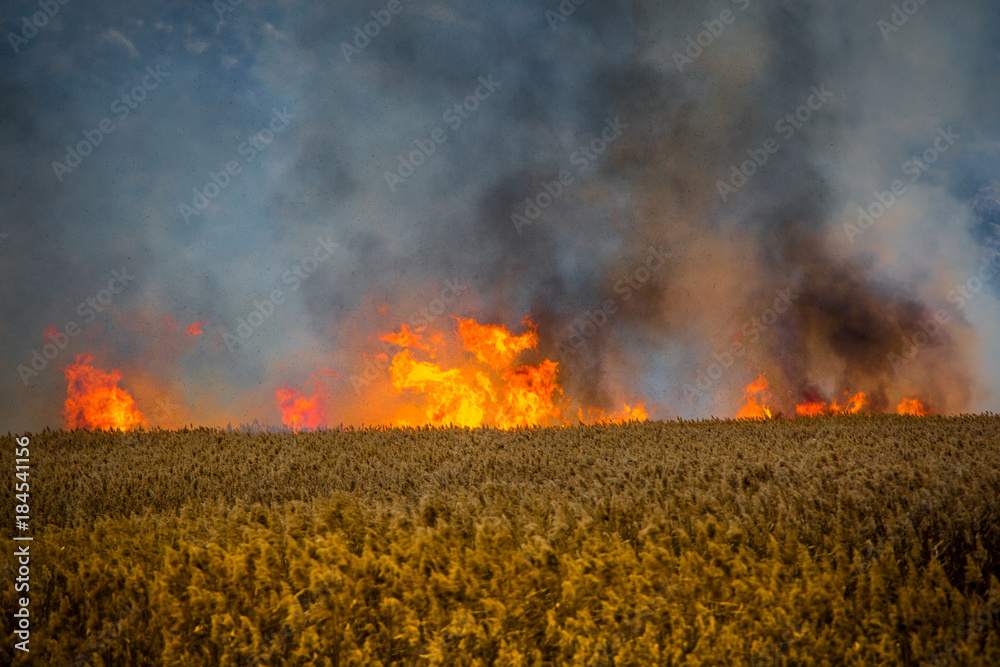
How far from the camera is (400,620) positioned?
14.6 ft

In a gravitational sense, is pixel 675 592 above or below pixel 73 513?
below

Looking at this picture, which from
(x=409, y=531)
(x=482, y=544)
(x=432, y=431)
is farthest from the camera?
(x=432, y=431)

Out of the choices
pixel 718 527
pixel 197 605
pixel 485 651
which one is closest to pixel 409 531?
pixel 485 651

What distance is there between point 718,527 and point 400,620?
2422 mm

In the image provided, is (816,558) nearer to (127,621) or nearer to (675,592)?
(675,592)

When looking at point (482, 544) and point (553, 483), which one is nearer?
point (482, 544)

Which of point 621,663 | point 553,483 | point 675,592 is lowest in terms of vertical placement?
point 621,663

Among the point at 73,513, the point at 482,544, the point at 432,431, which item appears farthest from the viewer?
the point at 432,431

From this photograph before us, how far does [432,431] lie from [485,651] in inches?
407

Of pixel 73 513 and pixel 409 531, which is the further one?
pixel 73 513

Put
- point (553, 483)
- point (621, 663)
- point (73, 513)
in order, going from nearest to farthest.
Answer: point (621, 663), point (553, 483), point (73, 513)

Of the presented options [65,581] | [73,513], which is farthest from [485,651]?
[73,513]

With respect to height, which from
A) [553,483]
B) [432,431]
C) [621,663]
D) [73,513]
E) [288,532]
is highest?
[432,431]

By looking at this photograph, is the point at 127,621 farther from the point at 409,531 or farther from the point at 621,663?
the point at 621,663
